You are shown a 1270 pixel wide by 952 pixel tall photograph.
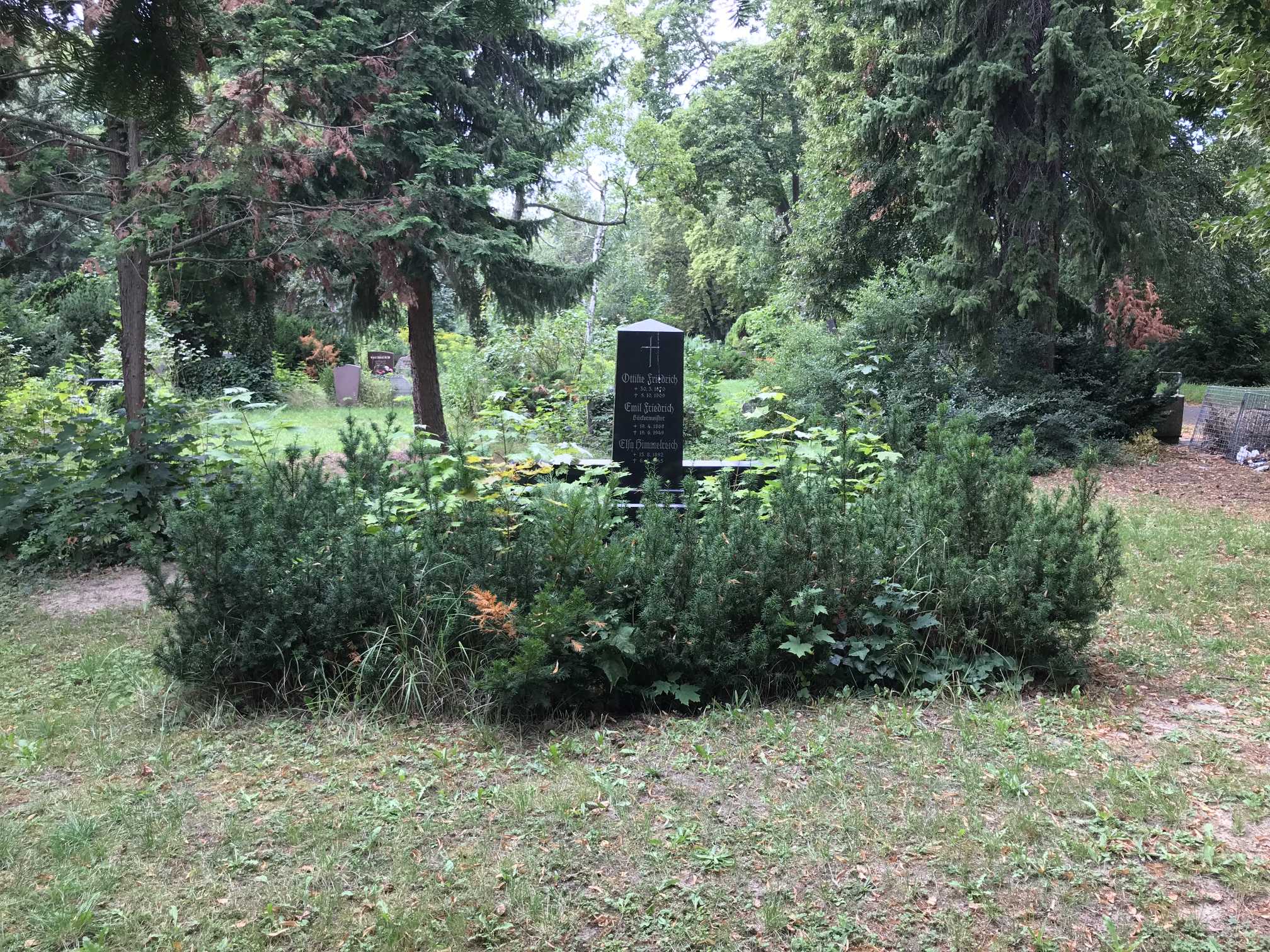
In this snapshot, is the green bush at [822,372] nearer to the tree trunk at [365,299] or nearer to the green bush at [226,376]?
the tree trunk at [365,299]

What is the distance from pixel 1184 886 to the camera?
9.29 ft

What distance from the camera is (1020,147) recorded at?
12.6 metres

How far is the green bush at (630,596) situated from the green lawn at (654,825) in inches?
9.6

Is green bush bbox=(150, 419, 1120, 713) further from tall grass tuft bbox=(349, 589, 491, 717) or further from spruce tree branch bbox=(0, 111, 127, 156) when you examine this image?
spruce tree branch bbox=(0, 111, 127, 156)

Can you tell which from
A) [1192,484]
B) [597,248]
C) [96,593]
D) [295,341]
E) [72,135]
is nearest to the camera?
[96,593]

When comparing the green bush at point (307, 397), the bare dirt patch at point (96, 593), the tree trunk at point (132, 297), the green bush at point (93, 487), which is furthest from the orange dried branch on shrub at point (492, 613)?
the green bush at point (307, 397)

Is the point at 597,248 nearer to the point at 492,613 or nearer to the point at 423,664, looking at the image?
the point at 423,664

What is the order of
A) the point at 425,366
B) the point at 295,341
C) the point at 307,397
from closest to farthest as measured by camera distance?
the point at 425,366, the point at 307,397, the point at 295,341

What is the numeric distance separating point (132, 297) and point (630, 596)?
20.0ft

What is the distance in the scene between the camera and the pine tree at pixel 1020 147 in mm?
11945

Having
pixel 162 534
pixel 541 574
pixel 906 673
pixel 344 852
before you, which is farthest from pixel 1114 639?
pixel 162 534

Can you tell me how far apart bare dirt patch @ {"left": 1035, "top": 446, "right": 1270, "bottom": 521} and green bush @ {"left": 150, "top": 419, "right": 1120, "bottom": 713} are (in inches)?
250

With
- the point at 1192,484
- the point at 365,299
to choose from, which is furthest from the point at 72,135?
the point at 1192,484

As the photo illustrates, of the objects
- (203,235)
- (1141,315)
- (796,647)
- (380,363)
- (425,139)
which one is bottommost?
(796,647)
